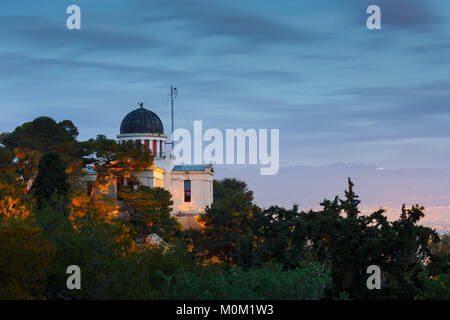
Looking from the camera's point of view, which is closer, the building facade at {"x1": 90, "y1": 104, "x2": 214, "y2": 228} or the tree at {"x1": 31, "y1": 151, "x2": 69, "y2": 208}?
the tree at {"x1": 31, "y1": 151, "x2": 69, "y2": 208}

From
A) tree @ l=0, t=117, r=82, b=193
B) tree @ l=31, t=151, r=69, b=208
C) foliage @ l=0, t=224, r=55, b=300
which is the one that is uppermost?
tree @ l=0, t=117, r=82, b=193

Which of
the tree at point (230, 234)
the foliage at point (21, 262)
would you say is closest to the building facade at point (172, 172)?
the tree at point (230, 234)

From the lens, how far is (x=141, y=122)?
75562mm

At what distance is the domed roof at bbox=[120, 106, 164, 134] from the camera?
75438 mm

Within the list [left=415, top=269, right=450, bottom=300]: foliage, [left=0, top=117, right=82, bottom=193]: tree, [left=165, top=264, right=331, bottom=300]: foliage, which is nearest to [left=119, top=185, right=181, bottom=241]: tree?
[left=0, top=117, right=82, bottom=193]: tree

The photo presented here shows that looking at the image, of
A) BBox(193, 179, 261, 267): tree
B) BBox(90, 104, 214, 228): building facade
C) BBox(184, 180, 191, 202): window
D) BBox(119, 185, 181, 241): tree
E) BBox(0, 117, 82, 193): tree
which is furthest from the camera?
BBox(184, 180, 191, 202): window

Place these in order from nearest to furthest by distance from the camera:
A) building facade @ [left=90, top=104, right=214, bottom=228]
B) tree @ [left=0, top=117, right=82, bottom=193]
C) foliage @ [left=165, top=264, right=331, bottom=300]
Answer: foliage @ [left=165, top=264, right=331, bottom=300] < tree @ [left=0, top=117, right=82, bottom=193] < building facade @ [left=90, top=104, right=214, bottom=228]

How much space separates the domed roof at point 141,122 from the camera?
75.4 metres

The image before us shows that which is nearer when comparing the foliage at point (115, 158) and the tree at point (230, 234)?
the tree at point (230, 234)

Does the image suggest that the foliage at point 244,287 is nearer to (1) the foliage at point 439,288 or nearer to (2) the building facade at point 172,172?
(1) the foliage at point 439,288

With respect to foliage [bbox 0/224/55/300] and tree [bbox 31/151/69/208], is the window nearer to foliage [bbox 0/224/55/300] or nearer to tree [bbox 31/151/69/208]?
tree [bbox 31/151/69/208]

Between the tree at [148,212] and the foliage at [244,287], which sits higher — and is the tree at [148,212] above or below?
above

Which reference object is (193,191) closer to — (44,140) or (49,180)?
(44,140)
